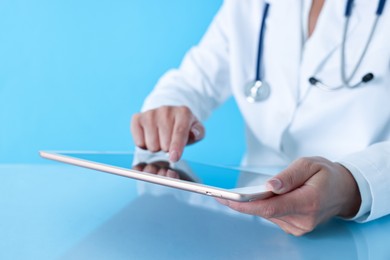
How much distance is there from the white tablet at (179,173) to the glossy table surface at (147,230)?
51 mm

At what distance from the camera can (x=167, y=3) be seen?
1.86 meters

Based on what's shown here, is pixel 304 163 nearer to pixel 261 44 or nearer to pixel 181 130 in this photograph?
pixel 181 130

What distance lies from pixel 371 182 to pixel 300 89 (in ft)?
1.13

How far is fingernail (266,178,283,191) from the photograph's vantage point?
0.51 m

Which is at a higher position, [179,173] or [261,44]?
[261,44]

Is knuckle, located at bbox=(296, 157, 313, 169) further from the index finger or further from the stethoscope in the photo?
the stethoscope

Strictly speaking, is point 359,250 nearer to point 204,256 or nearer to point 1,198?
point 204,256

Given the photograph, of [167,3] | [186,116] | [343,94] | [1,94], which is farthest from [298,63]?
[1,94]

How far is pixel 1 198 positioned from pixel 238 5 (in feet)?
2.00

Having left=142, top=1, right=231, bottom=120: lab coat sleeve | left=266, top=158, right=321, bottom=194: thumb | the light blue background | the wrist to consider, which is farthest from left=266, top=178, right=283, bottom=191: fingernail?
the light blue background

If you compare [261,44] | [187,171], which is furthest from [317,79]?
[187,171]

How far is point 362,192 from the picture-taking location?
0.63m

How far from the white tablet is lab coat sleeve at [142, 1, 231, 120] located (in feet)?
1.21

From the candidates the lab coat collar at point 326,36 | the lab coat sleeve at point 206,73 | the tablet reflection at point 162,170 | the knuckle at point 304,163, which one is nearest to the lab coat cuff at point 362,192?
the knuckle at point 304,163
